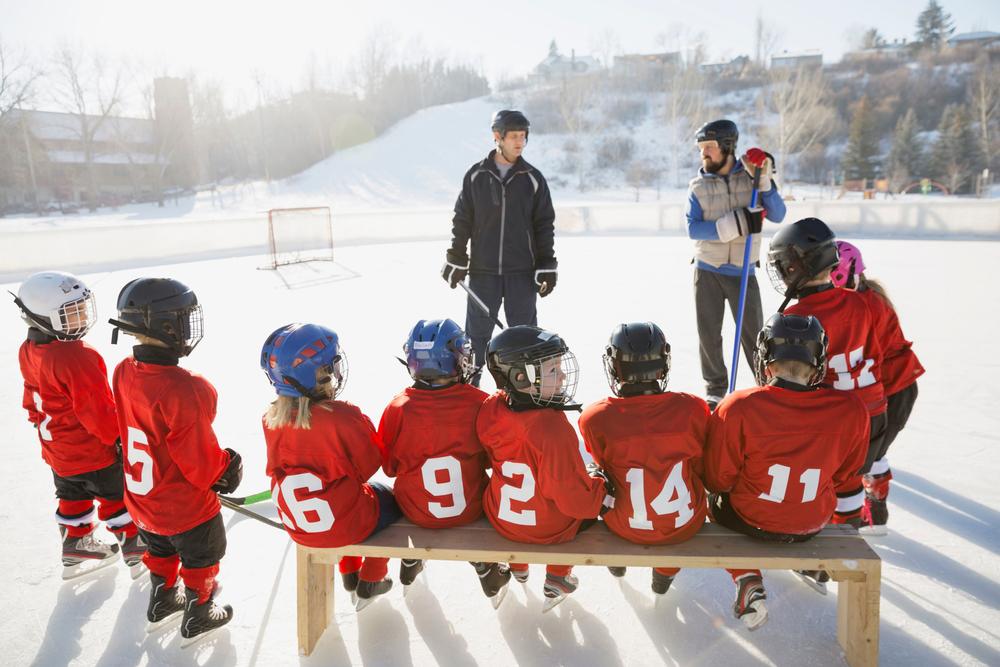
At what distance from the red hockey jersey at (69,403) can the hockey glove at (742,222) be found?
123 inches

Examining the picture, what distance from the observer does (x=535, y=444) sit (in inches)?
78.9

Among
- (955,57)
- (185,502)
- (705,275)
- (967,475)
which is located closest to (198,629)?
(185,502)

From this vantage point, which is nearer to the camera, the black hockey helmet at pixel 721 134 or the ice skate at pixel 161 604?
the ice skate at pixel 161 604

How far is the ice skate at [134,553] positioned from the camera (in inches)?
105

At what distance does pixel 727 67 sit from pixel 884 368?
58.5 metres

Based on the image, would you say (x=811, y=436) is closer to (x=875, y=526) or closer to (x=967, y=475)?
(x=875, y=526)

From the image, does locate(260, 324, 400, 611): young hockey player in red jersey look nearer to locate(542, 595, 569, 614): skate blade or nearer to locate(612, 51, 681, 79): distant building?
locate(542, 595, 569, 614): skate blade

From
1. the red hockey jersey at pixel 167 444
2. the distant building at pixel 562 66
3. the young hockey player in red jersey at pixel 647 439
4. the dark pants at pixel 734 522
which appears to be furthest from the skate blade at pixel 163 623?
the distant building at pixel 562 66

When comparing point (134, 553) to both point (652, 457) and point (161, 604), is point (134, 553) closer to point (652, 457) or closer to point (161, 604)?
point (161, 604)

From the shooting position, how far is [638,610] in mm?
2348

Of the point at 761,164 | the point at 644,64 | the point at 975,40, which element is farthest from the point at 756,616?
the point at 975,40

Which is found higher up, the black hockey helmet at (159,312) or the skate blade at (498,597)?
the black hockey helmet at (159,312)

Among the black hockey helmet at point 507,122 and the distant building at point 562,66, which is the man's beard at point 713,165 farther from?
the distant building at point 562,66

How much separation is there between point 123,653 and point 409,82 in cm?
6172
